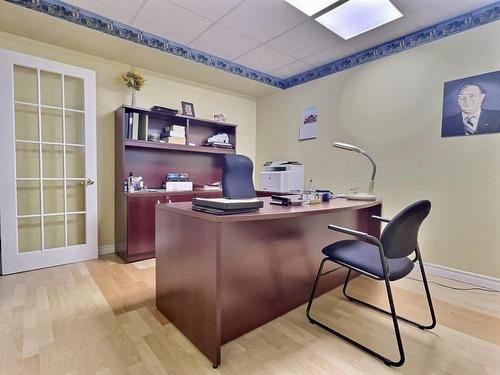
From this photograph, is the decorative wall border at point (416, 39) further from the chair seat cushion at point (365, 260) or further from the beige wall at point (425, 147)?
the chair seat cushion at point (365, 260)

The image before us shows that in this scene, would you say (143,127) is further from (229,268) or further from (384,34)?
(384,34)

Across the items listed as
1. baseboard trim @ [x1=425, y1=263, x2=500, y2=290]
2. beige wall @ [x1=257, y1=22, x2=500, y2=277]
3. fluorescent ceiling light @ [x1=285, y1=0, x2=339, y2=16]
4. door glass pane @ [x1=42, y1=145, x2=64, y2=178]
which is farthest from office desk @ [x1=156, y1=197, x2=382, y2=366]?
door glass pane @ [x1=42, y1=145, x2=64, y2=178]

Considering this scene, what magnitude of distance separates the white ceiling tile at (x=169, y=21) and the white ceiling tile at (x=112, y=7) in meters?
0.07

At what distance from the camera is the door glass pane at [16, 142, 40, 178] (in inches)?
105

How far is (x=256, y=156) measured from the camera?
4.72 m

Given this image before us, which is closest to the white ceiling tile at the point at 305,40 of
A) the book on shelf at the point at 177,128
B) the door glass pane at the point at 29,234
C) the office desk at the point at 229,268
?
the book on shelf at the point at 177,128

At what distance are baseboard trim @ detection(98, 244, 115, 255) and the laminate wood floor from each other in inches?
34.6

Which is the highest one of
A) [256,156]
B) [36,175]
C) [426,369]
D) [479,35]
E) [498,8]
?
[498,8]

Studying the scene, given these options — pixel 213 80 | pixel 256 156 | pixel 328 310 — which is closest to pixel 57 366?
pixel 328 310

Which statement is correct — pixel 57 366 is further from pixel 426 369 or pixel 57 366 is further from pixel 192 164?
pixel 192 164

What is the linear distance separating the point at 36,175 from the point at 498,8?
15.7ft

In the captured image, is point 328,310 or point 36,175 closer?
point 328,310

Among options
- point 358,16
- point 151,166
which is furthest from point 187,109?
point 358,16

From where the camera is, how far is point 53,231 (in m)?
2.88
